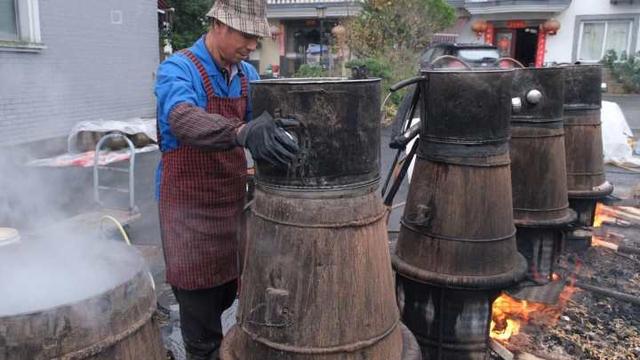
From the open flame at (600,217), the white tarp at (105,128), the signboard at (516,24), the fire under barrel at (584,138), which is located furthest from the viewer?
the signboard at (516,24)

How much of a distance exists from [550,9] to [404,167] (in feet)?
73.3

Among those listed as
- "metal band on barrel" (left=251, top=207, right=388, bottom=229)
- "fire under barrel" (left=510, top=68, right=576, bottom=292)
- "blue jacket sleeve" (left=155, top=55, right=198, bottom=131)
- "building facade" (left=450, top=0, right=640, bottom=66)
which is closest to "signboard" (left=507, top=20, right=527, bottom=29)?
"building facade" (left=450, top=0, right=640, bottom=66)

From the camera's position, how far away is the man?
2484 millimetres

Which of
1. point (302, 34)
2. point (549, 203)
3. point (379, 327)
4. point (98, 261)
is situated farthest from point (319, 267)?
point (302, 34)

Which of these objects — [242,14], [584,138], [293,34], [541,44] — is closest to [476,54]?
[541,44]

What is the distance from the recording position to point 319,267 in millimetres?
2086

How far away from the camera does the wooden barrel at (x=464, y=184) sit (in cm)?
305

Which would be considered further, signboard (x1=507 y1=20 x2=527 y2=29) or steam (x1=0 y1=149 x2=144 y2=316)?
signboard (x1=507 y1=20 x2=527 y2=29)

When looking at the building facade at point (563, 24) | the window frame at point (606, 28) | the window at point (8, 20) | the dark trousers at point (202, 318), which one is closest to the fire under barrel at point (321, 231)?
the dark trousers at point (202, 318)

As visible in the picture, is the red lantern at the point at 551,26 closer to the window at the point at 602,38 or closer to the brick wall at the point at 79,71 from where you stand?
the window at the point at 602,38

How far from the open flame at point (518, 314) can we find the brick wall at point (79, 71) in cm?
773

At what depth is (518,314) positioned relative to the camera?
4.18 metres

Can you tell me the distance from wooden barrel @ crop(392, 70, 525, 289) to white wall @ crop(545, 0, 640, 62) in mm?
22707

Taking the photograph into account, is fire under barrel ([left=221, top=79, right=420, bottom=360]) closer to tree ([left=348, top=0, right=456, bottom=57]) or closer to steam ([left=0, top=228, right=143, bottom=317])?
steam ([left=0, top=228, right=143, bottom=317])
